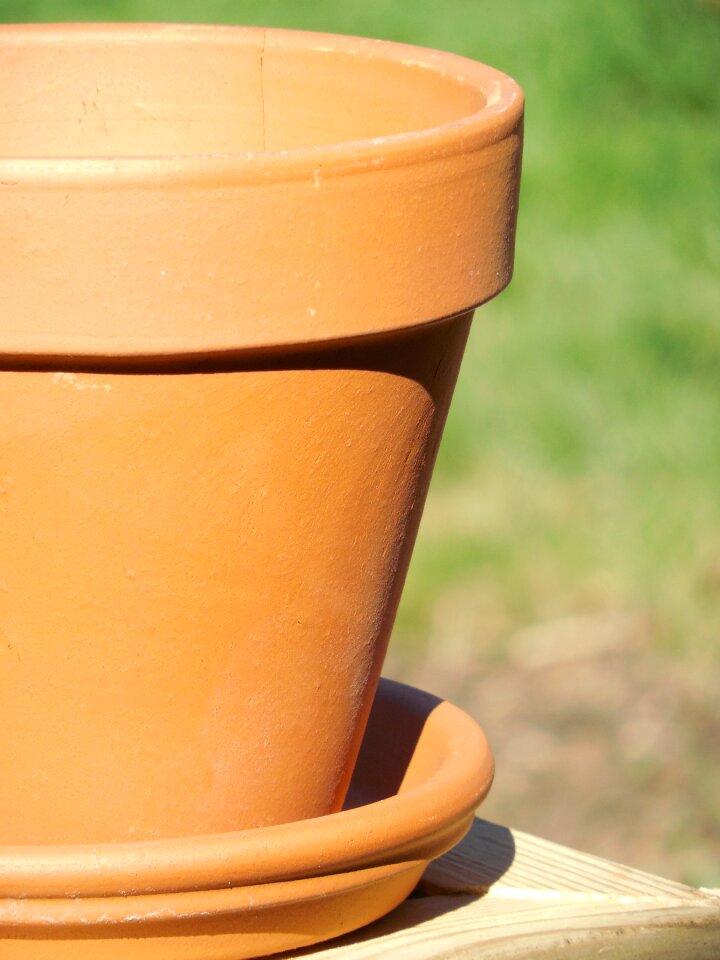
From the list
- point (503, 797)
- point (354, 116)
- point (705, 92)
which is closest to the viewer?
point (354, 116)

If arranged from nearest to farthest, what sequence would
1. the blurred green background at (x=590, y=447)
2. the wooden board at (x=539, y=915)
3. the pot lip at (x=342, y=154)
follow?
1. the pot lip at (x=342, y=154)
2. the wooden board at (x=539, y=915)
3. the blurred green background at (x=590, y=447)

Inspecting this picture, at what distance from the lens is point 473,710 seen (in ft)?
7.95

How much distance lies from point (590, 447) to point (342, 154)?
81.1 inches

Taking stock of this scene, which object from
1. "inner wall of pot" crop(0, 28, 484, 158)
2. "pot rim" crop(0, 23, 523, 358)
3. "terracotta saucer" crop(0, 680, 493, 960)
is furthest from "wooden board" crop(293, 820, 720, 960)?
"inner wall of pot" crop(0, 28, 484, 158)

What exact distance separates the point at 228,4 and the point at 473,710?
2088 mm

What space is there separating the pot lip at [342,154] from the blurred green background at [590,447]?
1.27m

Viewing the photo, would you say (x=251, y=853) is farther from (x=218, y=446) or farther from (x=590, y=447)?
(x=590, y=447)

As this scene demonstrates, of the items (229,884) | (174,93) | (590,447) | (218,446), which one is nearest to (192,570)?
(218,446)

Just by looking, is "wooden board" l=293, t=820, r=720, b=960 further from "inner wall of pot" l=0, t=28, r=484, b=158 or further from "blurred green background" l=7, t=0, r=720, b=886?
"blurred green background" l=7, t=0, r=720, b=886

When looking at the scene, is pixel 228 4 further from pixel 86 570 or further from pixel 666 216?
pixel 86 570

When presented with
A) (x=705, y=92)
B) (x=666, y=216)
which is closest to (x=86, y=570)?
(x=666, y=216)

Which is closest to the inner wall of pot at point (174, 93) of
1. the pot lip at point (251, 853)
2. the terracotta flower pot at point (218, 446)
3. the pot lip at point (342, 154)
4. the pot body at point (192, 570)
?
the pot lip at point (342, 154)

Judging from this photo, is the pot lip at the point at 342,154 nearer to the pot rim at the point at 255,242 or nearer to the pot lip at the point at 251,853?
the pot rim at the point at 255,242

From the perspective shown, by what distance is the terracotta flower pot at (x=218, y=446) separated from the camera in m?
0.79
